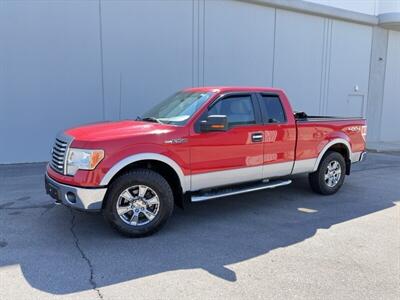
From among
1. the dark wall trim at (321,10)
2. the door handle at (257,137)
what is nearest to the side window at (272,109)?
the door handle at (257,137)

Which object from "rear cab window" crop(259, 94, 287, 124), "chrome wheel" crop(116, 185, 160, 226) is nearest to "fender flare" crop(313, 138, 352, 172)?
"rear cab window" crop(259, 94, 287, 124)

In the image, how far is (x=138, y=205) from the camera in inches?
187

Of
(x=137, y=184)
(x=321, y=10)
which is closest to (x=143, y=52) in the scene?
(x=137, y=184)

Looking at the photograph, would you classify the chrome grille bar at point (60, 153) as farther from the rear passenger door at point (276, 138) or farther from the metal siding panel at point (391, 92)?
the metal siding panel at point (391, 92)

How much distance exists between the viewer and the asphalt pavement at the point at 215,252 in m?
3.54

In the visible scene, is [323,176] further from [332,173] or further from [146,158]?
[146,158]

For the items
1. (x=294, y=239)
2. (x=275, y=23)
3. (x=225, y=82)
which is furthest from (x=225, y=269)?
(x=275, y=23)

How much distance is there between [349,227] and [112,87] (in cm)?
716

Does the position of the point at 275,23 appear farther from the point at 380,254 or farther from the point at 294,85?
the point at 380,254

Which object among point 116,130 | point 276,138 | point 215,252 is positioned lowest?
point 215,252

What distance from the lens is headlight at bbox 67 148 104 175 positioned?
14.5ft

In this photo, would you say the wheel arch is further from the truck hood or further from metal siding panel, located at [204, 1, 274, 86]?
metal siding panel, located at [204, 1, 274, 86]

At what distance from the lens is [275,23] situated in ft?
43.0

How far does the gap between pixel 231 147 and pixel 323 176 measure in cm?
239
